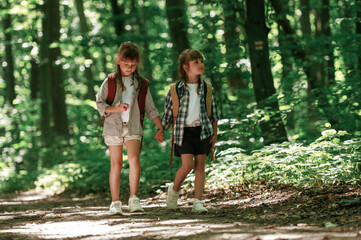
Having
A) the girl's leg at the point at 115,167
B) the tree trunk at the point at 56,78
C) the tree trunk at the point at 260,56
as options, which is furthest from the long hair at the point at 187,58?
the tree trunk at the point at 56,78

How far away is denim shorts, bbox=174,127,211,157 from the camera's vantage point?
6.09 m

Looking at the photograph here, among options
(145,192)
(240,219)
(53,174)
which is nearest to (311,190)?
(240,219)

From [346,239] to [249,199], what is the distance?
10.1 feet

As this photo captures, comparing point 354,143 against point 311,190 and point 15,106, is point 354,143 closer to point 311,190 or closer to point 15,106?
point 311,190

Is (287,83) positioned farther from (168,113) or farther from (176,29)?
(176,29)

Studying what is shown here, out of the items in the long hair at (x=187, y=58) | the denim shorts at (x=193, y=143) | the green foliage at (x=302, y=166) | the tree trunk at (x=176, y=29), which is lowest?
the green foliage at (x=302, y=166)

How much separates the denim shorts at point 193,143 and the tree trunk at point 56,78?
1195 centimetres

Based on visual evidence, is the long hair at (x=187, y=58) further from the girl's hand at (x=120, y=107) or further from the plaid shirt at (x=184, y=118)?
the girl's hand at (x=120, y=107)

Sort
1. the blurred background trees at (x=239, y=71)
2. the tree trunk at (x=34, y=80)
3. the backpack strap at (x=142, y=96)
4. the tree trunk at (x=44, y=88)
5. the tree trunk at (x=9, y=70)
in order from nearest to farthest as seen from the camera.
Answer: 1. the backpack strap at (x=142, y=96)
2. the blurred background trees at (x=239, y=71)
3. the tree trunk at (x=44, y=88)
4. the tree trunk at (x=9, y=70)
5. the tree trunk at (x=34, y=80)

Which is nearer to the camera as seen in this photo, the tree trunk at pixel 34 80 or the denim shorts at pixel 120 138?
the denim shorts at pixel 120 138

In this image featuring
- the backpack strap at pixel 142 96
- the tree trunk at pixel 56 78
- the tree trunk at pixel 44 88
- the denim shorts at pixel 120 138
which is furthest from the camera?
the tree trunk at pixel 44 88

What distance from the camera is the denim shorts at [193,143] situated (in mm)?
6085

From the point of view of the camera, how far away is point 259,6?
29.2ft

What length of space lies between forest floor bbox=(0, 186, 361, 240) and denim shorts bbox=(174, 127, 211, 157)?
78cm
